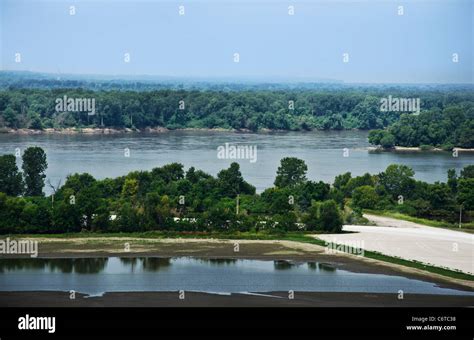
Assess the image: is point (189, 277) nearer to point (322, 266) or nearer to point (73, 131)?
point (322, 266)

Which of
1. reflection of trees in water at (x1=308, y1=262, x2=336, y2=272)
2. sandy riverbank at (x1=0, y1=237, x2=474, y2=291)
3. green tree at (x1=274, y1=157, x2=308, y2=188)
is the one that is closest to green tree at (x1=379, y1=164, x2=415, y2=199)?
green tree at (x1=274, y1=157, x2=308, y2=188)

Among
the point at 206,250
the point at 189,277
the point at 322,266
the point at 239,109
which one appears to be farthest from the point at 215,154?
the point at 189,277

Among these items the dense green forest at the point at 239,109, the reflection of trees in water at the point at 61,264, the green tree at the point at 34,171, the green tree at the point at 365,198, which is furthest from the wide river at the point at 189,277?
the dense green forest at the point at 239,109

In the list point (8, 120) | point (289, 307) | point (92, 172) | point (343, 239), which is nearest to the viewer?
point (289, 307)

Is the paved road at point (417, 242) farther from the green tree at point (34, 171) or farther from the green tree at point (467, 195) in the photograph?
the green tree at point (34, 171)

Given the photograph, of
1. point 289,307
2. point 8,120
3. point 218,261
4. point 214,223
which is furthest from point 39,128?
point 289,307
